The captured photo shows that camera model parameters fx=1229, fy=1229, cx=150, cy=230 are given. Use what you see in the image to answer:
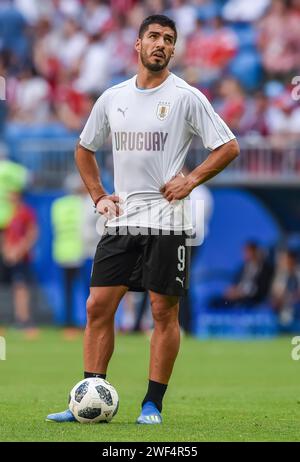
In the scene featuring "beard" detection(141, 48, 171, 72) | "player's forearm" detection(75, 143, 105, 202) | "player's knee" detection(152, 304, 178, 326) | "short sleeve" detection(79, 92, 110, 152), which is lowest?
"player's knee" detection(152, 304, 178, 326)

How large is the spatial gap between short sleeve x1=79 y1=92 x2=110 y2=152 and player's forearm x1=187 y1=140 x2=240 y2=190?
0.78 meters

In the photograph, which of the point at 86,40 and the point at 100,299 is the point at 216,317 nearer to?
the point at 86,40

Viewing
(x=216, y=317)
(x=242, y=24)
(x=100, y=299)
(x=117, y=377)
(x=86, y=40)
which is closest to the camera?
(x=100, y=299)

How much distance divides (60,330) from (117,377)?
684cm

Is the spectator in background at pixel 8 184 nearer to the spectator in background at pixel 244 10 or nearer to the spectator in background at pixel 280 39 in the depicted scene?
the spectator in background at pixel 280 39

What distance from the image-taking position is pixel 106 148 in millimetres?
19391

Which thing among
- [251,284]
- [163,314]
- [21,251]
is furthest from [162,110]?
[21,251]

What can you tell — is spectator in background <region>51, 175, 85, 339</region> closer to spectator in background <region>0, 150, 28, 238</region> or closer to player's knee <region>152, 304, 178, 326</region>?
spectator in background <region>0, 150, 28, 238</region>

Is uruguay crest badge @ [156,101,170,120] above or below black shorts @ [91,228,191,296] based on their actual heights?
above

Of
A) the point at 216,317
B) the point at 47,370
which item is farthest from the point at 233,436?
the point at 216,317

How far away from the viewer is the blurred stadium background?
18.3 metres

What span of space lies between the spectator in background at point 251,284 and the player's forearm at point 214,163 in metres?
10.0

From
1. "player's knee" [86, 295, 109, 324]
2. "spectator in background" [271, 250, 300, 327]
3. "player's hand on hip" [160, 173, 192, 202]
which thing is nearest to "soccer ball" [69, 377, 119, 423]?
"player's knee" [86, 295, 109, 324]
